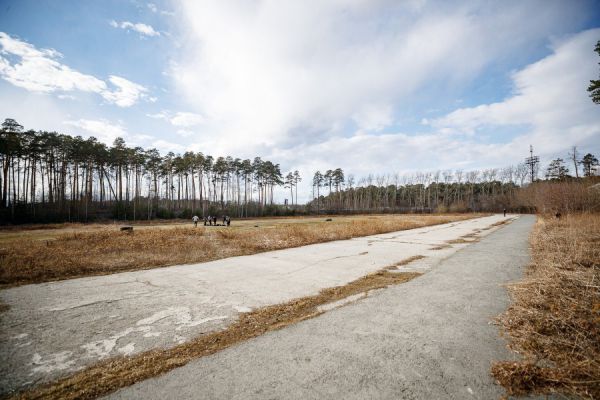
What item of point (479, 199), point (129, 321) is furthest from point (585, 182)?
point (479, 199)

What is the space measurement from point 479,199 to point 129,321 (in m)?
98.3

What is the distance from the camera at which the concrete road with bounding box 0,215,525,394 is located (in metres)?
3.17

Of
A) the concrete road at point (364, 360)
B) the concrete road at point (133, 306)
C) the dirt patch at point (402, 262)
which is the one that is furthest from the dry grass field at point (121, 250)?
the concrete road at point (364, 360)

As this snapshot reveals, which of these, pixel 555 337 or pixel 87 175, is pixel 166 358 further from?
pixel 87 175

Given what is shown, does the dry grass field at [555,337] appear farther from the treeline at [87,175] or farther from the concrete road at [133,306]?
the treeline at [87,175]

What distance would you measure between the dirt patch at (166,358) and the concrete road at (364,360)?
0.58 ft

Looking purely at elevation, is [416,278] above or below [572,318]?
below

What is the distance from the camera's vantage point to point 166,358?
9.90ft

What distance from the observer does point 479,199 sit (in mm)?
80562

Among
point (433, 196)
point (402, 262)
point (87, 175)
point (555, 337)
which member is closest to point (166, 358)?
point (555, 337)

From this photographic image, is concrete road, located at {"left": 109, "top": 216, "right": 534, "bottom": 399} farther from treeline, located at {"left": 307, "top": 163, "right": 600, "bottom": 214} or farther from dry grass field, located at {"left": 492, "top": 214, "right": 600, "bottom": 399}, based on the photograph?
treeline, located at {"left": 307, "top": 163, "right": 600, "bottom": 214}

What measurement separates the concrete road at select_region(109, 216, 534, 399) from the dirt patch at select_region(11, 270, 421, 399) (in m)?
0.18

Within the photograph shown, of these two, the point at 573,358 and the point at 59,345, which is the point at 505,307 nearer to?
the point at 573,358

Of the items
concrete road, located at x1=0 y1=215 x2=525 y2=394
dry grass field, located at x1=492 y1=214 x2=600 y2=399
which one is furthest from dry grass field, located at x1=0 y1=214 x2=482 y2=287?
dry grass field, located at x1=492 y1=214 x2=600 y2=399
